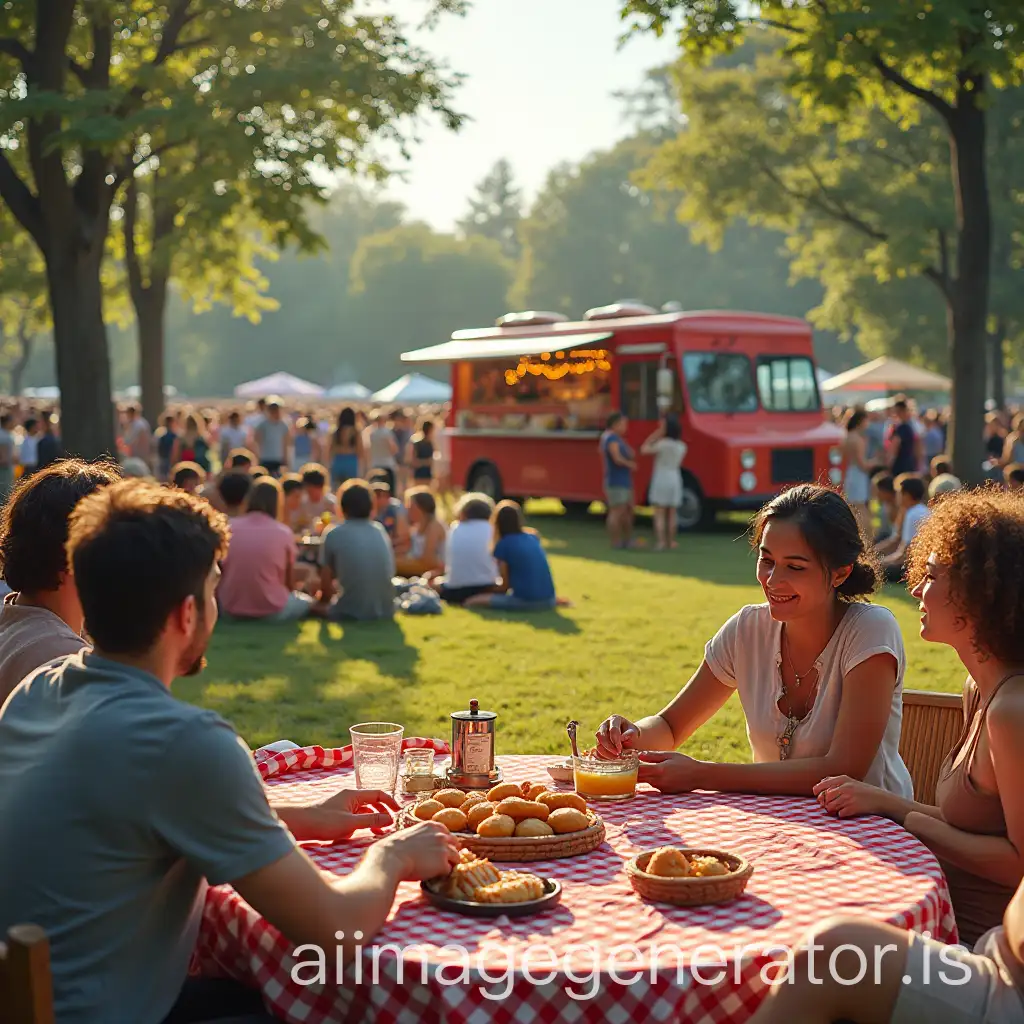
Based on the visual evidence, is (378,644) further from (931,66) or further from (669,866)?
(931,66)

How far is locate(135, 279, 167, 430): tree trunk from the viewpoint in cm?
2567

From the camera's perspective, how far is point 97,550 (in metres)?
2.52

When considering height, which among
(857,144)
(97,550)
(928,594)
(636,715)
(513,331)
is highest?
(857,144)

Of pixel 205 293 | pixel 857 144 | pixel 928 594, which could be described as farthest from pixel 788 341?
pixel 857 144

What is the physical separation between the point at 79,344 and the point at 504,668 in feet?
28.6

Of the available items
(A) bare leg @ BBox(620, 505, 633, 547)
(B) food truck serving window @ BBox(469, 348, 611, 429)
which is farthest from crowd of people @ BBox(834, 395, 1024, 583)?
(B) food truck serving window @ BBox(469, 348, 611, 429)

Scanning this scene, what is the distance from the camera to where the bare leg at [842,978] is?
2.54 m

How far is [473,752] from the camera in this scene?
371cm

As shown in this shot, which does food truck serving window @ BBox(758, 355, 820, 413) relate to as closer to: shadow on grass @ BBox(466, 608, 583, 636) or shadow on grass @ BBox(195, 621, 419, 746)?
shadow on grass @ BBox(466, 608, 583, 636)

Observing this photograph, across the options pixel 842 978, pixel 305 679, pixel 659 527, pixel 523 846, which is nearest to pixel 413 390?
pixel 659 527

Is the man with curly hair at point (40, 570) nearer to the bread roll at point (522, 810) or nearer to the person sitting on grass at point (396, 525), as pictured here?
the bread roll at point (522, 810)

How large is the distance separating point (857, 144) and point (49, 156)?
108 ft

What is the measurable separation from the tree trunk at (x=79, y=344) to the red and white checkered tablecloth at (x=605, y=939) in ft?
46.5

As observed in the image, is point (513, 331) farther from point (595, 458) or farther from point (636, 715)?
point (636, 715)
